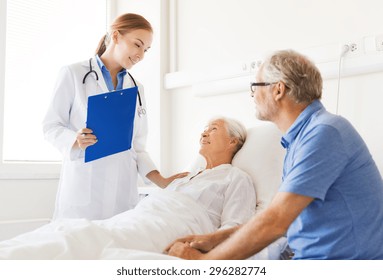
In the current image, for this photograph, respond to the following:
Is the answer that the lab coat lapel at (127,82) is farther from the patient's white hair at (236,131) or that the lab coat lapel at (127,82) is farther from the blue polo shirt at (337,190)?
the blue polo shirt at (337,190)

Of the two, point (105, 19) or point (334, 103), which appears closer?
point (334, 103)

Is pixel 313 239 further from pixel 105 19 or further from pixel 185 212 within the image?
pixel 105 19

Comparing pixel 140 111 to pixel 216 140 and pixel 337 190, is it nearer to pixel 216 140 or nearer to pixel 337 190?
pixel 216 140

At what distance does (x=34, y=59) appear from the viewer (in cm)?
298

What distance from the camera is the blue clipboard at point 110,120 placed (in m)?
1.76

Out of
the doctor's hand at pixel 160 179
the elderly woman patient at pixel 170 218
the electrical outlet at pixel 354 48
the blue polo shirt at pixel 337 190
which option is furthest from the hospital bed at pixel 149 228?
the electrical outlet at pixel 354 48

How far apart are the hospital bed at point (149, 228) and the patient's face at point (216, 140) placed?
0.26ft

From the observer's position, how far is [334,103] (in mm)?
2168

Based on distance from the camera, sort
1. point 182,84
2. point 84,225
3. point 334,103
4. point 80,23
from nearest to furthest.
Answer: point 84,225 < point 334,103 < point 182,84 < point 80,23

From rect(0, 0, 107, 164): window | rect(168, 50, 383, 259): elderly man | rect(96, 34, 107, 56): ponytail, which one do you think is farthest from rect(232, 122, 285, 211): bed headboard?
rect(0, 0, 107, 164): window

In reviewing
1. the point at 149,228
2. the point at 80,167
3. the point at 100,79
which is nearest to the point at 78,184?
the point at 80,167

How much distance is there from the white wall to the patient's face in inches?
16.4
